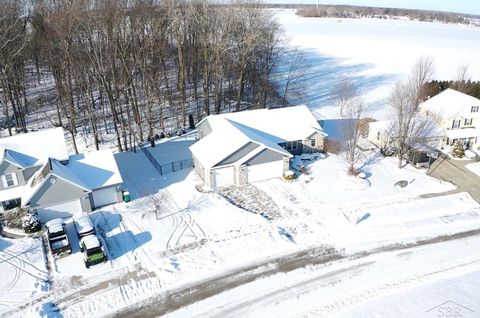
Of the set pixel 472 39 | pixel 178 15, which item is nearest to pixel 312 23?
pixel 472 39

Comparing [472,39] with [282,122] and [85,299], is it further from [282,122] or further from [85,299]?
[85,299]

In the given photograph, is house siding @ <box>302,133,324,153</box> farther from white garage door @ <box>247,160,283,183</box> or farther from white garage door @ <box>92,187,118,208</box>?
white garage door @ <box>92,187,118,208</box>

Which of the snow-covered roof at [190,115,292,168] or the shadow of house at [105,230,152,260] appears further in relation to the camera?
the snow-covered roof at [190,115,292,168]

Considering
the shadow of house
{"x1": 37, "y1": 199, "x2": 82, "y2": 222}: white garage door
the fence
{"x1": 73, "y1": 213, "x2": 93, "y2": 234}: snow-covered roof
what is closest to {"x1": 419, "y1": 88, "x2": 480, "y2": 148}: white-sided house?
the fence

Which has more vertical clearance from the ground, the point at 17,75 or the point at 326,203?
the point at 17,75

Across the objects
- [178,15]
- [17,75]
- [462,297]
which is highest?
[178,15]

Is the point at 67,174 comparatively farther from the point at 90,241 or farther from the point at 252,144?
the point at 252,144
